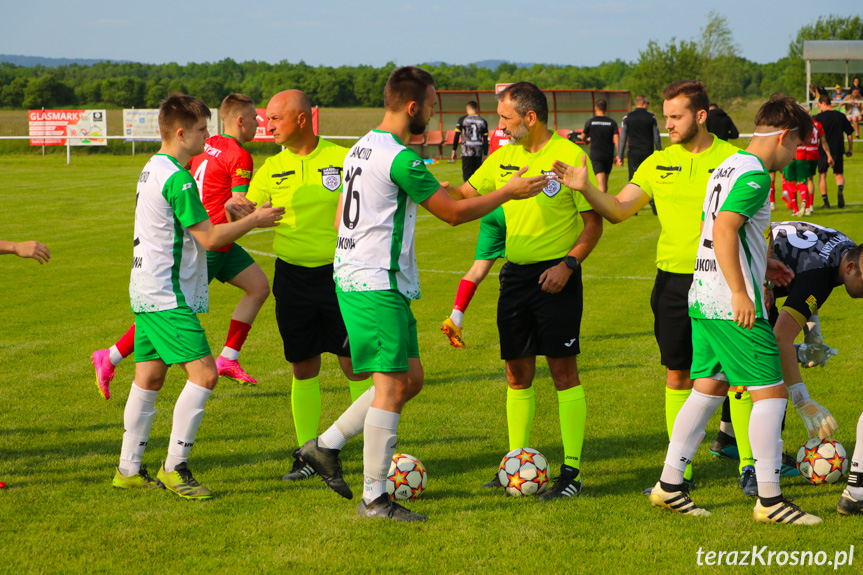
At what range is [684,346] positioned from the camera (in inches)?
200

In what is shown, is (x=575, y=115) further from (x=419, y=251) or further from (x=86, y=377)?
(x=86, y=377)

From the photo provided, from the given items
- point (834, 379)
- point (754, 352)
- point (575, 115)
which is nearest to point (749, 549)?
point (754, 352)

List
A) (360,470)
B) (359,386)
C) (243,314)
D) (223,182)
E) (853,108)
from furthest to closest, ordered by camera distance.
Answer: (853,108) → (243,314) → (223,182) → (359,386) → (360,470)

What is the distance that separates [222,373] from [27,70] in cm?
11494

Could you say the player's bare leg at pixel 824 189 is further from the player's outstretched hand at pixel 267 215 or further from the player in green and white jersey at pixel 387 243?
the player's outstretched hand at pixel 267 215

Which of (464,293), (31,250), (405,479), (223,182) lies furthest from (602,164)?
(31,250)

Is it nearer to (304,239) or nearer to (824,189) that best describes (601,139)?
(824,189)

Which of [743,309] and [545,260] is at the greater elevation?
[545,260]

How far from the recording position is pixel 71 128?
4009 cm

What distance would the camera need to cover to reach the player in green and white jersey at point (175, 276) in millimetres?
4871

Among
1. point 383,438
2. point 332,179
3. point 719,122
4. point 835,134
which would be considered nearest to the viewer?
point 383,438

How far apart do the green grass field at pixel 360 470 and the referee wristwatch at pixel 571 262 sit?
139 centimetres

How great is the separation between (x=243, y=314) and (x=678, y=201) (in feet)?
13.7

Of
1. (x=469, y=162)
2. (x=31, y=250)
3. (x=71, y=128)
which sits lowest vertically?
(x=31, y=250)
